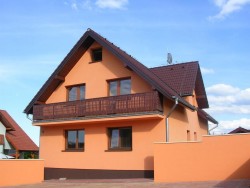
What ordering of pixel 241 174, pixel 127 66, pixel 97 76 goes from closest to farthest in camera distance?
pixel 241 174, pixel 127 66, pixel 97 76

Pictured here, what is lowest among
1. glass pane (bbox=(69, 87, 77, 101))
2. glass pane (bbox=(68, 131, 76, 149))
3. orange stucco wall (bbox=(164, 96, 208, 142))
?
glass pane (bbox=(68, 131, 76, 149))

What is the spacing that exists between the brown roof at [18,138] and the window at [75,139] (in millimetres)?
10982

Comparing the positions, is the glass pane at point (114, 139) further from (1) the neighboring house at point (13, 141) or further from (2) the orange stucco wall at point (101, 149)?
(1) the neighboring house at point (13, 141)

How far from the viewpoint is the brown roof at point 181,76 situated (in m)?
18.9

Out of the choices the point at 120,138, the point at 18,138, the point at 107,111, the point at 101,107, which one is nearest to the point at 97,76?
the point at 101,107

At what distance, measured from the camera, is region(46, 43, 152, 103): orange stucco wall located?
18400 millimetres

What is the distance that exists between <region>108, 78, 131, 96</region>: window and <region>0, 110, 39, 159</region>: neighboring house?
1372 centimetres

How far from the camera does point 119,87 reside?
19062 millimetres

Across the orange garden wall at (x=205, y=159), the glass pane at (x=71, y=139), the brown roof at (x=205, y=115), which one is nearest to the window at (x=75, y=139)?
the glass pane at (x=71, y=139)

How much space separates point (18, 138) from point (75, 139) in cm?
1390

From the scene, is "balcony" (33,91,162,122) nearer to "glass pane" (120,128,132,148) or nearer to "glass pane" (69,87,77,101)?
"glass pane" (69,87,77,101)

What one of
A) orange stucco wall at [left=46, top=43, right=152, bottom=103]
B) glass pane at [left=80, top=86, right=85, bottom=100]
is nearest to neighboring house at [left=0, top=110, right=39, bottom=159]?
orange stucco wall at [left=46, top=43, right=152, bottom=103]

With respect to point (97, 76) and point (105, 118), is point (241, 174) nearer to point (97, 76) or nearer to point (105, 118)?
point (105, 118)

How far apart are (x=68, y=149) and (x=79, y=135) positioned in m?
1.12
